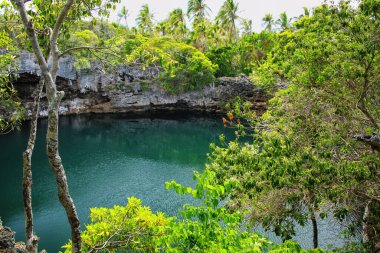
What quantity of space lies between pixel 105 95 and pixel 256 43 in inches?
641

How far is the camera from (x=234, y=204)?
28.0ft

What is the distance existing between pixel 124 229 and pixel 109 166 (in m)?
15.2

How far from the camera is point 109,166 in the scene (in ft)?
72.4

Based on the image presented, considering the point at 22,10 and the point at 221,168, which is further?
the point at 221,168

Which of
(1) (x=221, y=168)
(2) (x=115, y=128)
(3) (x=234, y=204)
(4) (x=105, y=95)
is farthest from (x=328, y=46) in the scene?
(4) (x=105, y=95)

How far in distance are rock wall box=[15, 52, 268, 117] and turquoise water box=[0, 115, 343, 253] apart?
1.55m

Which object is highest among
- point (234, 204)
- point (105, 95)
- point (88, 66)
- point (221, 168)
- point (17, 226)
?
point (88, 66)

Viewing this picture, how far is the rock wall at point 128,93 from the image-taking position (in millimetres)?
32906

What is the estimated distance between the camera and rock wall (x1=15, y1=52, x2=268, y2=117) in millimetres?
32906

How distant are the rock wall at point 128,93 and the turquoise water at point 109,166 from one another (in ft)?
5.09

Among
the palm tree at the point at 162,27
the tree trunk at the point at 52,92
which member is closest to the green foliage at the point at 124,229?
the tree trunk at the point at 52,92

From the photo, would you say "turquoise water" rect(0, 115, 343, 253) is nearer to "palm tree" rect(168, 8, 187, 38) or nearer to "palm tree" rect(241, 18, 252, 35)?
"palm tree" rect(168, 8, 187, 38)

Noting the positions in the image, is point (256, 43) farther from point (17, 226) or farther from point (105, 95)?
point (17, 226)

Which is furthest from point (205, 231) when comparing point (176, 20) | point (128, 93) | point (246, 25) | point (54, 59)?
point (246, 25)
